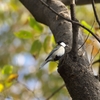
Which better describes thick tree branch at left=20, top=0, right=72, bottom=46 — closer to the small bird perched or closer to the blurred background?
the small bird perched

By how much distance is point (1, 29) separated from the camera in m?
3.82

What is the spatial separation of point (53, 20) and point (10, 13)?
7.72 feet

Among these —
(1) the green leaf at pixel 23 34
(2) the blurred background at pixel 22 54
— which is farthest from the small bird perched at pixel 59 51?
(2) the blurred background at pixel 22 54

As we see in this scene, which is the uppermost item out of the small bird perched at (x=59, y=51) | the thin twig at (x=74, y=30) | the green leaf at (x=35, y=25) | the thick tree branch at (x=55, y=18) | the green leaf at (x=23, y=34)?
the green leaf at (x=35, y=25)

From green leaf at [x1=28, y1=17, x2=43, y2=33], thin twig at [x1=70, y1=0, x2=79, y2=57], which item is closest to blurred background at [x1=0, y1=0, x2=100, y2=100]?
green leaf at [x1=28, y1=17, x2=43, y2=33]

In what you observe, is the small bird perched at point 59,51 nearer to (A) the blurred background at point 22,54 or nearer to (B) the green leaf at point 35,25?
(B) the green leaf at point 35,25

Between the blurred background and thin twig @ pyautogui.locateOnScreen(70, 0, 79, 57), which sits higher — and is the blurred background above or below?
above

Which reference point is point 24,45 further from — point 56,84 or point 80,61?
point 80,61

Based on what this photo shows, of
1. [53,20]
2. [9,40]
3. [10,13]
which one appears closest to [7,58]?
[9,40]

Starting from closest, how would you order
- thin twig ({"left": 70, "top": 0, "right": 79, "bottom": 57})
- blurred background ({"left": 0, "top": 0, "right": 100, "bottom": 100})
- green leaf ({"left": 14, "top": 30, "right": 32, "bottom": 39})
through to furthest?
thin twig ({"left": 70, "top": 0, "right": 79, "bottom": 57}) < green leaf ({"left": 14, "top": 30, "right": 32, "bottom": 39}) < blurred background ({"left": 0, "top": 0, "right": 100, "bottom": 100})

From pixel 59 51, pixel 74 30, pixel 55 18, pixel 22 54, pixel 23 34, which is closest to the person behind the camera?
pixel 74 30

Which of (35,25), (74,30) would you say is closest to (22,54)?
(35,25)

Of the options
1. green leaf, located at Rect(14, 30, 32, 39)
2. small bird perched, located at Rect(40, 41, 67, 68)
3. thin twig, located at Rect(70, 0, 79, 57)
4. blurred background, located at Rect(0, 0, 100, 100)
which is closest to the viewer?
thin twig, located at Rect(70, 0, 79, 57)

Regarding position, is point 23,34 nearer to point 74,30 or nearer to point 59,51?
point 59,51
